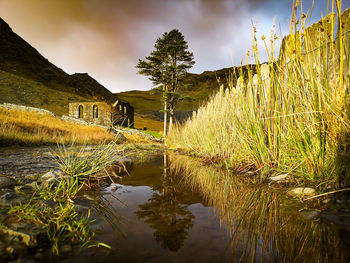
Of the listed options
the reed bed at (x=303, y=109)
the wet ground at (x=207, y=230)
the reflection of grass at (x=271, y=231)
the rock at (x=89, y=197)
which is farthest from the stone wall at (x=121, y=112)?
the reflection of grass at (x=271, y=231)

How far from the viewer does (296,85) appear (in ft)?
5.65

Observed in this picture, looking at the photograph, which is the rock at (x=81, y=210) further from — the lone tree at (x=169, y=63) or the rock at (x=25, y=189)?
the lone tree at (x=169, y=63)

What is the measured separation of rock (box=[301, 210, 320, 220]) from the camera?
3.61ft

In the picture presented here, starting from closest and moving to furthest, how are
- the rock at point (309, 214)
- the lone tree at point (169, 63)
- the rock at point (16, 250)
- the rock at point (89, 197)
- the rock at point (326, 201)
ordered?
1. the rock at point (16, 250)
2. the rock at point (309, 214)
3. the rock at point (326, 201)
4. the rock at point (89, 197)
5. the lone tree at point (169, 63)

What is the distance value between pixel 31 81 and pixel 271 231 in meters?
36.3

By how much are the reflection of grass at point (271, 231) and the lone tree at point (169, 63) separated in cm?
1758

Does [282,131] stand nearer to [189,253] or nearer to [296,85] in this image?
[296,85]

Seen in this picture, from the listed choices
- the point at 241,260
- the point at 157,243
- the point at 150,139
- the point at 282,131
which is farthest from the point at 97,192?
the point at 150,139

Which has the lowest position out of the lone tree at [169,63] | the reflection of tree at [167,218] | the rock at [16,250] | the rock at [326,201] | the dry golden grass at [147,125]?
the reflection of tree at [167,218]

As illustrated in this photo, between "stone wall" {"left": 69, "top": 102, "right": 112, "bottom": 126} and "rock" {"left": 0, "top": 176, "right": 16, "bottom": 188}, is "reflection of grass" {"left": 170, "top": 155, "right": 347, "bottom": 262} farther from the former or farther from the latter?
"stone wall" {"left": 69, "top": 102, "right": 112, "bottom": 126}

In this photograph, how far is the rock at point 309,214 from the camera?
110 centimetres

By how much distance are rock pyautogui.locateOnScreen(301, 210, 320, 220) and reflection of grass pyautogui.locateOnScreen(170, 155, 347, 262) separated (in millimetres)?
43

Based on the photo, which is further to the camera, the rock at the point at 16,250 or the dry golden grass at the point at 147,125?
the dry golden grass at the point at 147,125

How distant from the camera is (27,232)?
816 mm
